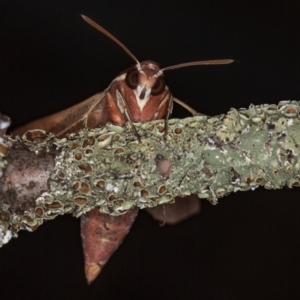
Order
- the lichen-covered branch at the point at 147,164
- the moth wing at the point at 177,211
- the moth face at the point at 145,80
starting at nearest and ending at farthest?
the lichen-covered branch at the point at 147,164 < the moth face at the point at 145,80 < the moth wing at the point at 177,211

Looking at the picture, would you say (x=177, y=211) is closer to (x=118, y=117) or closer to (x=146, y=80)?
(x=118, y=117)

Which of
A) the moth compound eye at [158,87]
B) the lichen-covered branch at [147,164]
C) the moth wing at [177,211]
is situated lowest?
the moth wing at [177,211]

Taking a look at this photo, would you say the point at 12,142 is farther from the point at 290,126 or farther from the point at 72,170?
the point at 290,126

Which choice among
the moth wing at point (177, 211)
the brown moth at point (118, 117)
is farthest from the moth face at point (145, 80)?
the moth wing at point (177, 211)

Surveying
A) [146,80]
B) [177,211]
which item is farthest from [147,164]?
[177,211]

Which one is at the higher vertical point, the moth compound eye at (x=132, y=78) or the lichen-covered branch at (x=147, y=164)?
the moth compound eye at (x=132, y=78)

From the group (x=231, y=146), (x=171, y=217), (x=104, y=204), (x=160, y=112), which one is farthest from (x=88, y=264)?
(x=231, y=146)

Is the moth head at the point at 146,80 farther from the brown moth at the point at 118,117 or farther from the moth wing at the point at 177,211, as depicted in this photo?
the moth wing at the point at 177,211

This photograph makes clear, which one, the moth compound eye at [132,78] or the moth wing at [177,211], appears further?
the moth wing at [177,211]
